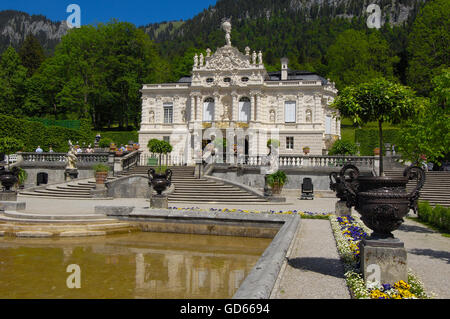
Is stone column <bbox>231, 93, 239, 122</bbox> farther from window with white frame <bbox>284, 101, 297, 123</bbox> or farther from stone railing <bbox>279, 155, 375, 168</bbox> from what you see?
stone railing <bbox>279, 155, 375, 168</bbox>

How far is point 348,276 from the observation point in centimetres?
607

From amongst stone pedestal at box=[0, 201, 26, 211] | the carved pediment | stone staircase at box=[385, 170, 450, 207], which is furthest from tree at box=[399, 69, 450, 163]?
the carved pediment

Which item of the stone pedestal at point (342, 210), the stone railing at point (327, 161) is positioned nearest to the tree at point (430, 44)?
the stone railing at point (327, 161)

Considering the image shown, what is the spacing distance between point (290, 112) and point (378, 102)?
122ft

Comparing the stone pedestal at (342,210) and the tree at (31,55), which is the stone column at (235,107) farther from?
the tree at (31,55)

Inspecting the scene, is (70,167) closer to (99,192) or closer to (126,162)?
(126,162)

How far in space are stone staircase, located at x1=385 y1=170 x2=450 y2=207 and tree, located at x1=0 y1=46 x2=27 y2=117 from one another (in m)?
51.2

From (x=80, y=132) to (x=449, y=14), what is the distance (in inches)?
1833

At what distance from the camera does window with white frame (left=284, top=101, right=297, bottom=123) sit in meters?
43.6

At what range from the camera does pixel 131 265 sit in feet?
29.8

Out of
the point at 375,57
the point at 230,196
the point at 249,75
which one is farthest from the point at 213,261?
the point at 375,57

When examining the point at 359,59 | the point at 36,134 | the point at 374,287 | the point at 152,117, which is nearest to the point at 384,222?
the point at 374,287
